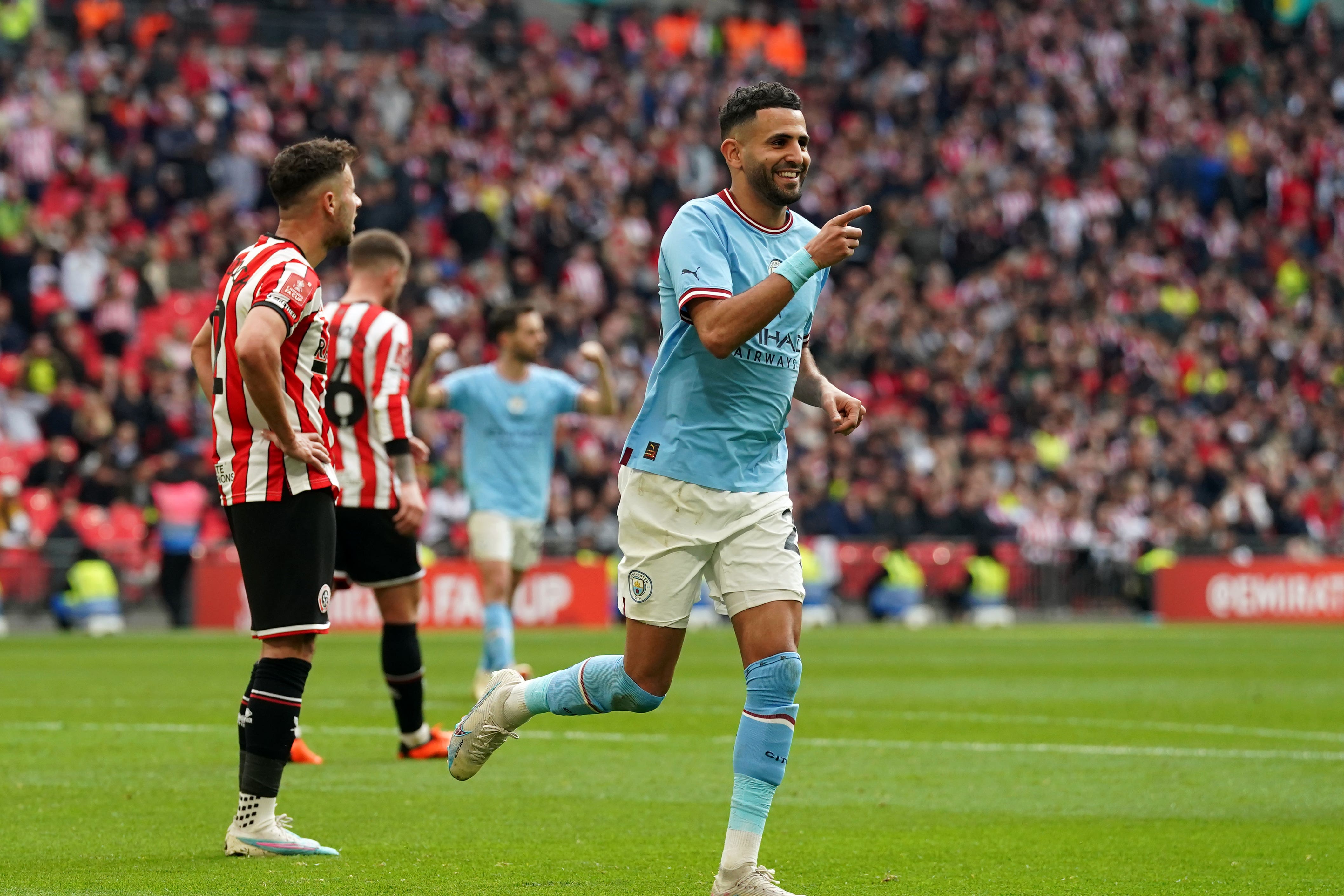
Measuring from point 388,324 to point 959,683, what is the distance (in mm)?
7242

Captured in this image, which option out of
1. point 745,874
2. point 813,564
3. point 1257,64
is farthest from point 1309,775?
point 1257,64

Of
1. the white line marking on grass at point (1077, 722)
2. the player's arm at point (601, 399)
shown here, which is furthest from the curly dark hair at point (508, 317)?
the white line marking on grass at point (1077, 722)

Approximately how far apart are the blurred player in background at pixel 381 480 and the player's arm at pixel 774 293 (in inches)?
139

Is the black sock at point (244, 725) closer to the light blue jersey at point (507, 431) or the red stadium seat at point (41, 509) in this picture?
the light blue jersey at point (507, 431)

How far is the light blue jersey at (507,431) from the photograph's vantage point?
41.5 ft

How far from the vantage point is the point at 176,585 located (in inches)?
864

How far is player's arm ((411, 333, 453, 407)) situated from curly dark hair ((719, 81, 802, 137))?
4.91 m

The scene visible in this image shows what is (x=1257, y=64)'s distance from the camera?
39094 millimetres

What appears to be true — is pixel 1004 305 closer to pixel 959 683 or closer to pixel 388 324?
pixel 959 683

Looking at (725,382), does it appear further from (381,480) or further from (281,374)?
(381,480)

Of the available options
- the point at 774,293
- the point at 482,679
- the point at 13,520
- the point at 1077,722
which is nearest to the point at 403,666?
the point at 482,679

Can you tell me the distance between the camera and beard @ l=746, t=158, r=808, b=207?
238 inches

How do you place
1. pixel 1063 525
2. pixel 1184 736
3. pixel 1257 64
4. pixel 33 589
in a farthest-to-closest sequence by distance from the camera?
pixel 1257 64 < pixel 1063 525 < pixel 33 589 < pixel 1184 736

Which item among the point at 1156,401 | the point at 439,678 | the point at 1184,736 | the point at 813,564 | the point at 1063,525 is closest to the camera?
the point at 1184,736
